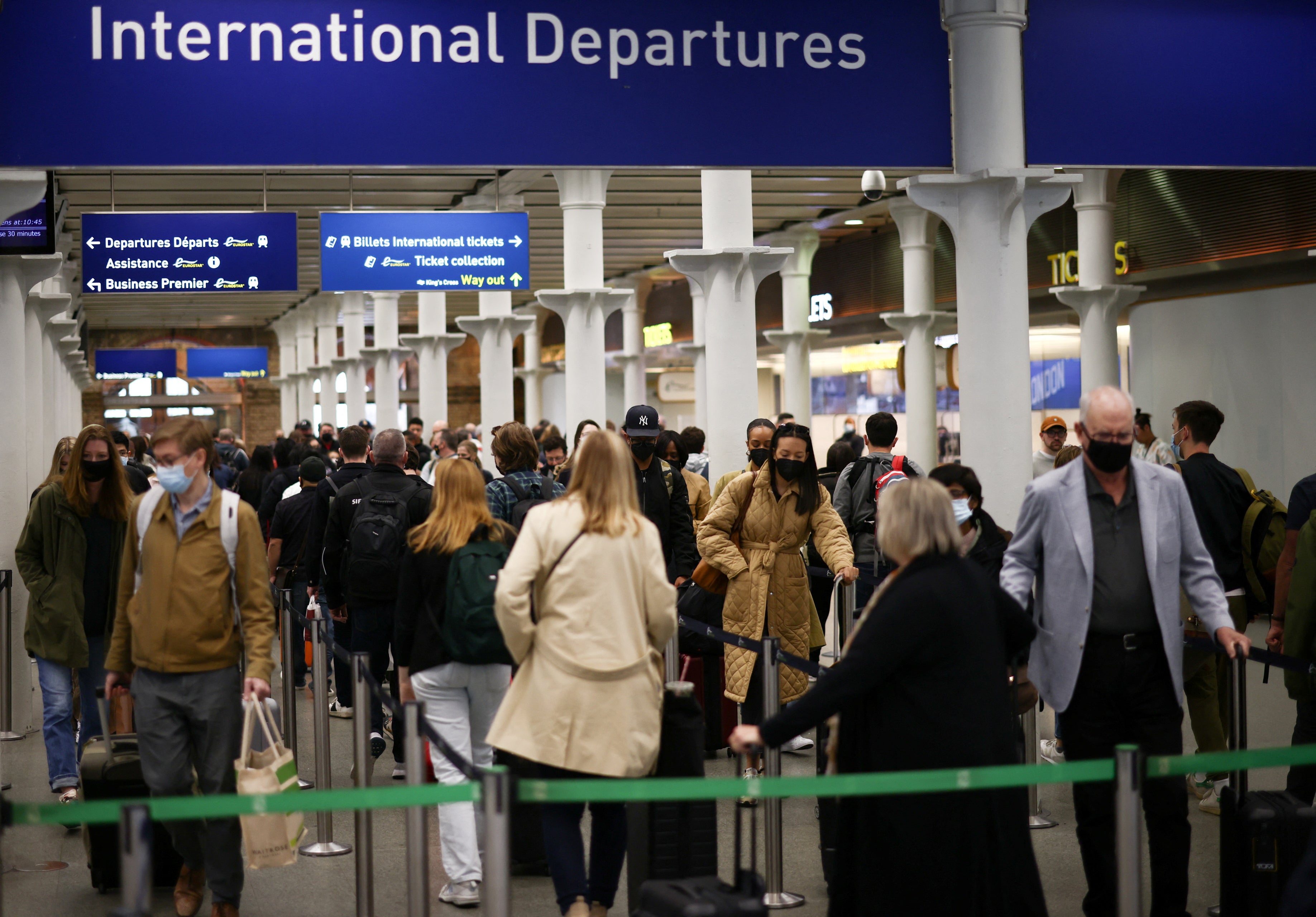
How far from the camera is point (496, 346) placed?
21.4 m

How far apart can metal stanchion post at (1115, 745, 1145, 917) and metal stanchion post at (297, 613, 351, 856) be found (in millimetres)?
3464

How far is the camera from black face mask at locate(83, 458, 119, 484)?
624cm

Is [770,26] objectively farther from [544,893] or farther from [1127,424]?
[544,893]

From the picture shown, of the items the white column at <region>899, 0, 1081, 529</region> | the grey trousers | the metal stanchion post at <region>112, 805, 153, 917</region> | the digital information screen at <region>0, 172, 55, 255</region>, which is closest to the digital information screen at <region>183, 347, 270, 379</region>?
the digital information screen at <region>0, 172, 55, 255</region>

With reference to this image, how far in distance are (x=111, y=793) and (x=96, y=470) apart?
1521 mm

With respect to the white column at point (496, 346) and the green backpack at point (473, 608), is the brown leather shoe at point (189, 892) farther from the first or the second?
the white column at point (496, 346)

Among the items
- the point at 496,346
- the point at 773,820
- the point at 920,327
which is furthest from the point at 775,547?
the point at 920,327

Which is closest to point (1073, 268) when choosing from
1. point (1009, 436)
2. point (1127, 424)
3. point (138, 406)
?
point (1009, 436)

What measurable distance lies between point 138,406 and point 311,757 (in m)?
44.3

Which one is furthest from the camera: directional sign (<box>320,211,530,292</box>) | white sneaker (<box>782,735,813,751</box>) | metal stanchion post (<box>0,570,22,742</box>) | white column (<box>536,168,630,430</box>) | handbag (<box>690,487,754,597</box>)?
white column (<box>536,168,630,430</box>)

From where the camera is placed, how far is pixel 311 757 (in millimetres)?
8000

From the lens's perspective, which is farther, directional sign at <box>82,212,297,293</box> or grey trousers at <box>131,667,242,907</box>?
directional sign at <box>82,212,297,293</box>

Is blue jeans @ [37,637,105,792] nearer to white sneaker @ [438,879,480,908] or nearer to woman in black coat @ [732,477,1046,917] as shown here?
white sneaker @ [438,879,480,908]

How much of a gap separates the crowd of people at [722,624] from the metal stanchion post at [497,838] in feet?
2.29
